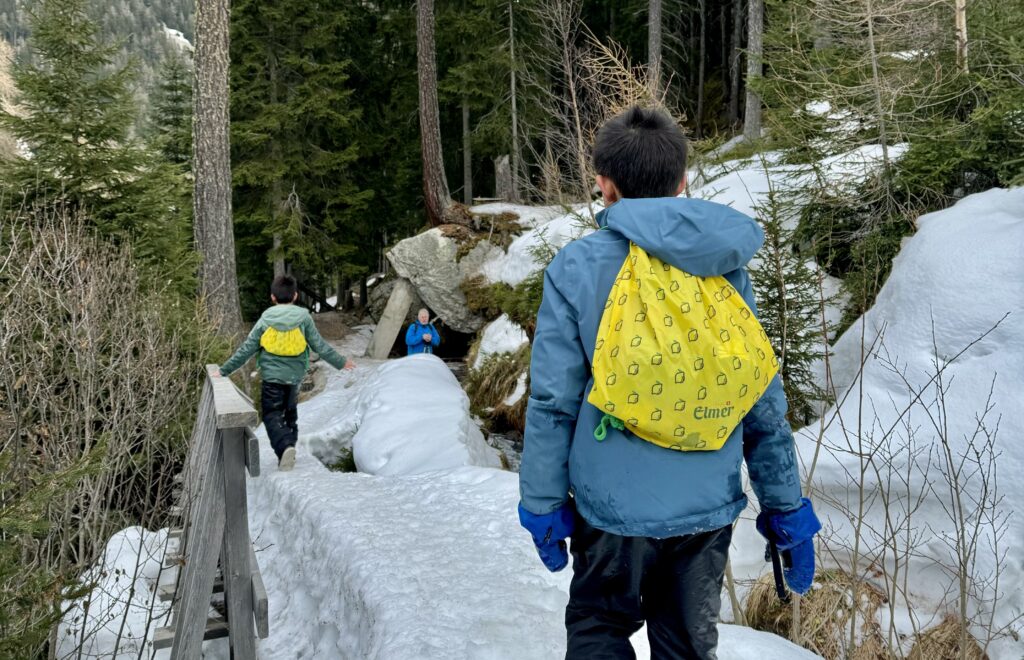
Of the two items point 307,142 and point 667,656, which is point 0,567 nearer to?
point 667,656

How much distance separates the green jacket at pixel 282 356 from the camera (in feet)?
19.8

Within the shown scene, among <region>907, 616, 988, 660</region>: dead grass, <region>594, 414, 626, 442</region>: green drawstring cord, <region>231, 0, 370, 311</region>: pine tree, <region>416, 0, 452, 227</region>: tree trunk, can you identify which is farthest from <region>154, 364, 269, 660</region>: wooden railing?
<region>231, 0, 370, 311</region>: pine tree

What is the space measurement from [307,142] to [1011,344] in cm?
1530

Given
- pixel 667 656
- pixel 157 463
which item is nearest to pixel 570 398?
pixel 667 656

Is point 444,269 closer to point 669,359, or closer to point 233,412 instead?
point 233,412

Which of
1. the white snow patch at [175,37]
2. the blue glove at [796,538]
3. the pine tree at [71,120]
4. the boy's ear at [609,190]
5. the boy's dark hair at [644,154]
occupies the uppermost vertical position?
the white snow patch at [175,37]

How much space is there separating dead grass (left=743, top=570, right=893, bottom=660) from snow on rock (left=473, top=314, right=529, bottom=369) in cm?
648

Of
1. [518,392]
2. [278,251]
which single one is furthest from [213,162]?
[278,251]

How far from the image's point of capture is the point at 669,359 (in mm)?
1768

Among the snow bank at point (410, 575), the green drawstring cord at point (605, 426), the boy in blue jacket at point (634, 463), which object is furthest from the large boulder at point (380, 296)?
the green drawstring cord at point (605, 426)

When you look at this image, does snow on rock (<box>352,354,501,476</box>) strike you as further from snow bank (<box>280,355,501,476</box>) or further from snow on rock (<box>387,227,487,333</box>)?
snow on rock (<box>387,227,487,333</box>)

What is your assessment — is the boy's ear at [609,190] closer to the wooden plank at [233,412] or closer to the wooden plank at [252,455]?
the wooden plank at [233,412]

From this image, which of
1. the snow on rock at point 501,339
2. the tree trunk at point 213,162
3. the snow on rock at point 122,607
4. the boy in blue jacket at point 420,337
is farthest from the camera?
the boy in blue jacket at point 420,337

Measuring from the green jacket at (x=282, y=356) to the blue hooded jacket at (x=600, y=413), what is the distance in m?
4.34
